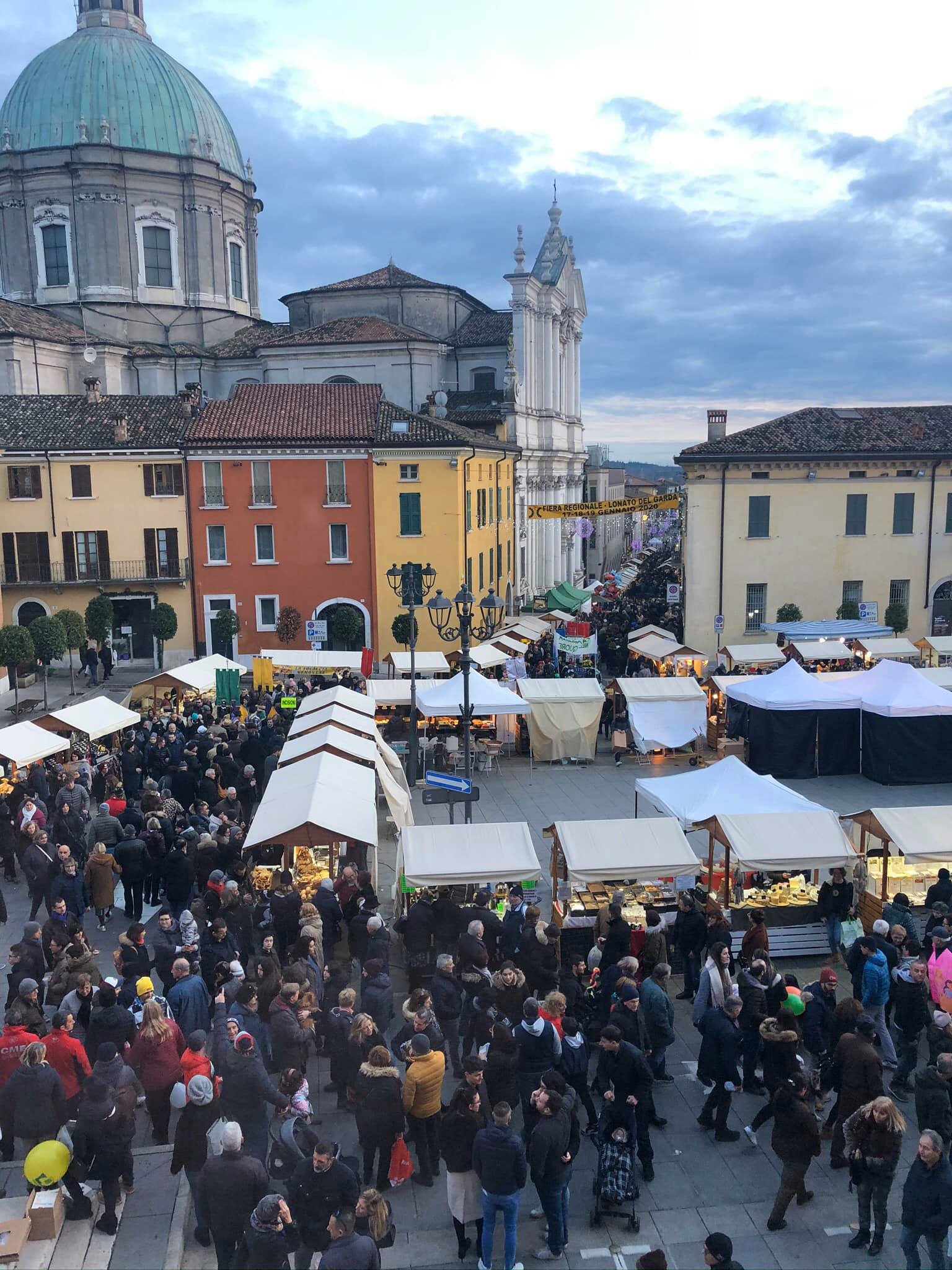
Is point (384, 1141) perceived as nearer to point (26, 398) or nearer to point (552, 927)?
point (552, 927)

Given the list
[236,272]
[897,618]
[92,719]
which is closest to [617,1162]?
[92,719]

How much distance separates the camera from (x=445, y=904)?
11539 millimetres

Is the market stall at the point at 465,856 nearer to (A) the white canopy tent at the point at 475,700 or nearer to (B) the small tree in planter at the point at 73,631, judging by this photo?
(A) the white canopy tent at the point at 475,700

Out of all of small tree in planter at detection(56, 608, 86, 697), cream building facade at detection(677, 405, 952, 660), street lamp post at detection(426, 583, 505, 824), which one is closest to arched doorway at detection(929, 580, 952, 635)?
cream building facade at detection(677, 405, 952, 660)

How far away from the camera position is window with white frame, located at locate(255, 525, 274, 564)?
3450cm

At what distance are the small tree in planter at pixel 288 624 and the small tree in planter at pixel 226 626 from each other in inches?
54.6

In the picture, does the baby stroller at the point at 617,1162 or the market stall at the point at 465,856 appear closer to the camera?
the baby stroller at the point at 617,1162

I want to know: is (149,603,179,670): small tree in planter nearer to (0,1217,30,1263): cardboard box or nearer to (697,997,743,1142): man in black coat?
(0,1217,30,1263): cardboard box

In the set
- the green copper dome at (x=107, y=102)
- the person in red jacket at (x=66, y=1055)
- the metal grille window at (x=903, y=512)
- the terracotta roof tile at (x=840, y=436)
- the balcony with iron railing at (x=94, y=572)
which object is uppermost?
the green copper dome at (x=107, y=102)

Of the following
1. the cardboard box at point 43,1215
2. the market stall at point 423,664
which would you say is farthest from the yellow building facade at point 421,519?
the cardboard box at point 43,1215

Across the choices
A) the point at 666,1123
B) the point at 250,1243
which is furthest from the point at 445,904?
the point at 250,1243

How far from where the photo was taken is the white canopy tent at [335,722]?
60.6 ft

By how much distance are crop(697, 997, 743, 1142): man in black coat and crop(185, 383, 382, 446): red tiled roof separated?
27.2 meters

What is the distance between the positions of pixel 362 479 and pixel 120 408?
8.97 meters
